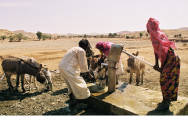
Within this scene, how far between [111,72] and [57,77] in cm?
607

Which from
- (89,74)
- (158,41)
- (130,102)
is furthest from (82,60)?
(158,41)

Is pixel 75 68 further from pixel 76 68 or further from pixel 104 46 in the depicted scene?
pixel 104 46

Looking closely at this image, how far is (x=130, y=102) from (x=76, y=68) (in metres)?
1.73

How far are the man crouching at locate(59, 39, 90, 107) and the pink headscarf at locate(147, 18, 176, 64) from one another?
184 centimetres

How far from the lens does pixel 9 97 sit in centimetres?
818

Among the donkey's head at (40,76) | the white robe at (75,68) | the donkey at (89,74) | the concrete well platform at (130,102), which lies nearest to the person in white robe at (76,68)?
the white robe at (75,68)

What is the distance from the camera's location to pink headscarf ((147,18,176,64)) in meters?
4.44

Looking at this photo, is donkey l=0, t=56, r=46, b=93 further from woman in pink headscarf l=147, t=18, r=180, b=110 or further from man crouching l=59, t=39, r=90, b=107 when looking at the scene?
woman in pink headscarf l=147, t=18, r=180, b=110

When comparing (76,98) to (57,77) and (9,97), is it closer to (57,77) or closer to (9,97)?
(9,97)

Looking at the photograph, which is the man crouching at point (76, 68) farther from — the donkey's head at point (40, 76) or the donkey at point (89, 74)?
the donkey's head at point (40, 76)

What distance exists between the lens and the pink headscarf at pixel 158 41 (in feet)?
14.6

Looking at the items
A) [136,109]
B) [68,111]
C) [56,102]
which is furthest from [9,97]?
[136,109]

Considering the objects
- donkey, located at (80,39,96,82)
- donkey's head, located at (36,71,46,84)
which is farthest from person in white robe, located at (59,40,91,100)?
donkey's head, located at (36,71,46,84)

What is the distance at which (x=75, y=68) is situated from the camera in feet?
18.2
